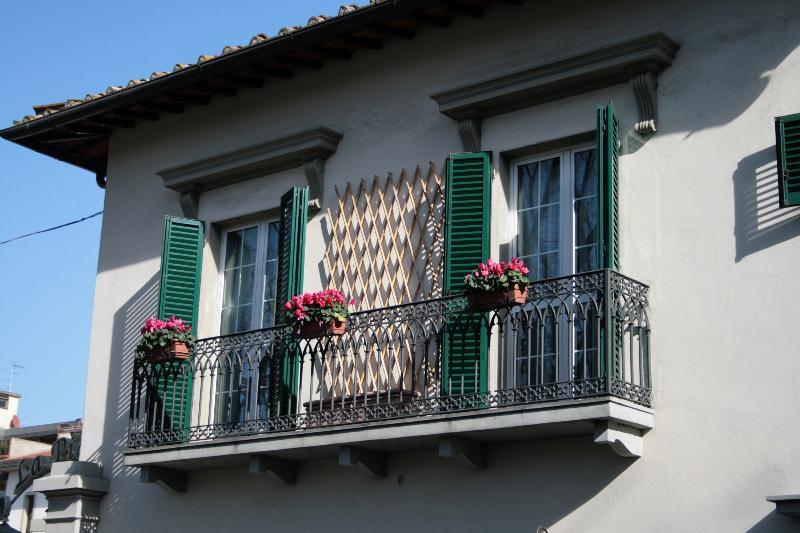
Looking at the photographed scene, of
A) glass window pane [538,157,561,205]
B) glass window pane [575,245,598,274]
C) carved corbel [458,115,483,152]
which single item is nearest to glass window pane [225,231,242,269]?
carved corbel [458,115,483,152]

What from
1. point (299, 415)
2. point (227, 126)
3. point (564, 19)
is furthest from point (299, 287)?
point (564, 19)

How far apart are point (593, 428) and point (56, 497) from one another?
6.84 metres

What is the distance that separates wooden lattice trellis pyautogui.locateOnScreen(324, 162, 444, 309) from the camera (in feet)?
42.0

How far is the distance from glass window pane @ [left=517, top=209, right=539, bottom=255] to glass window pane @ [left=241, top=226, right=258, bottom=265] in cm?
352

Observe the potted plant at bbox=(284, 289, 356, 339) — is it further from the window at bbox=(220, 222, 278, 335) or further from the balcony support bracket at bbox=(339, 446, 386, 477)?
the window at bbox=(220, 222, 278, 335)

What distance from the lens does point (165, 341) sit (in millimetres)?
13625

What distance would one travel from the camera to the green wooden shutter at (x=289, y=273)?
13.0 m

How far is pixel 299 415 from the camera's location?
1241cm

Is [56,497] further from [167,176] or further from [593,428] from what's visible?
[593,428]

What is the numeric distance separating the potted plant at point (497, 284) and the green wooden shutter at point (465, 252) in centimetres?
32

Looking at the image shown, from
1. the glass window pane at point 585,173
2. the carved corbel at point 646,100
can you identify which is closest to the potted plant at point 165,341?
the glass window pane at point 585,173

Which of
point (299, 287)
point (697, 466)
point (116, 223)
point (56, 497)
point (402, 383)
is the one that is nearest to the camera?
point (697, 466)

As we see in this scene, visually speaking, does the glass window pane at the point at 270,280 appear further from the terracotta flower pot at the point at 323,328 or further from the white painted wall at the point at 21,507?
the white painted wall at the point at 21,507

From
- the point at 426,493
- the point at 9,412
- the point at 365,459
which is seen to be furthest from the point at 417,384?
the point at 9,412
